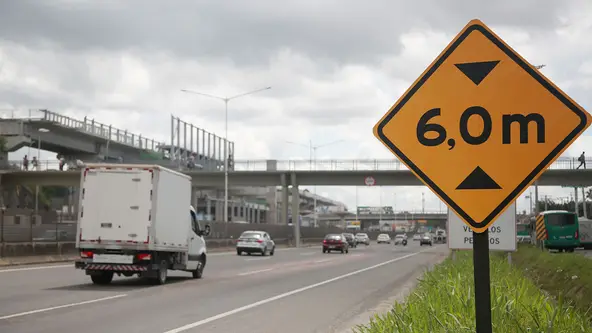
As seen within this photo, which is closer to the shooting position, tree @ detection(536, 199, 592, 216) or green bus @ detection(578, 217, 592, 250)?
green bus @ detection(578, 217, 592, 250)

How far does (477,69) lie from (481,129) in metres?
0.38

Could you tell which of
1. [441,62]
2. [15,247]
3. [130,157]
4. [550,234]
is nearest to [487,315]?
[441,62]

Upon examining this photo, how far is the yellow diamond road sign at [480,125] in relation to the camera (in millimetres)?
4066

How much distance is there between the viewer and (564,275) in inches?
701

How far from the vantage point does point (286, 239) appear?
6994 centimetres

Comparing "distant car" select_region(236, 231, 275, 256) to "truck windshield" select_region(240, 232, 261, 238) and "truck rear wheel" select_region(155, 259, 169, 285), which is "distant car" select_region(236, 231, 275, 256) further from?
"truck rear wheel" select_region(155, 259, 169, 285)

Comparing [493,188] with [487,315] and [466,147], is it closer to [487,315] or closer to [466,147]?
[466,147]

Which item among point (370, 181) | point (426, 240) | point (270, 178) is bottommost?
point (426, 240)

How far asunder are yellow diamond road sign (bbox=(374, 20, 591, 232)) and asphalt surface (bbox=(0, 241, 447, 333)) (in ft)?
25.4

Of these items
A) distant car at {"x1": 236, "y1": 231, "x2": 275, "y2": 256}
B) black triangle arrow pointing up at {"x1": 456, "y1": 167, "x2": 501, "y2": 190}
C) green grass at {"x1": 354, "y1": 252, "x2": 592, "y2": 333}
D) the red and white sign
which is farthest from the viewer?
the red and white sign

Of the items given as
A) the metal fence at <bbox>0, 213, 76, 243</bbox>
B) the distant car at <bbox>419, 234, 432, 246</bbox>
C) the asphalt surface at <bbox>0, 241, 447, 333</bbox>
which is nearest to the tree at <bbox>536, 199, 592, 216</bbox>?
the distant car at <bbox>419, 234, 432, 246</bbox>

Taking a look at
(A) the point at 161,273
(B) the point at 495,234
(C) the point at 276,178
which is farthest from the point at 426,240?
(B) the point at 495,234

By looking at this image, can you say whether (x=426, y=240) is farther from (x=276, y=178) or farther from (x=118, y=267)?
(x=118, y=267)

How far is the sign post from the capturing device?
4.05 metres
